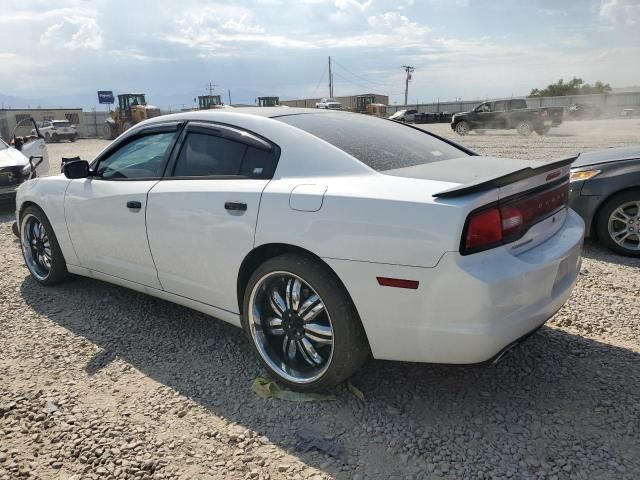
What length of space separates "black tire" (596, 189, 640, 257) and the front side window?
167 inches

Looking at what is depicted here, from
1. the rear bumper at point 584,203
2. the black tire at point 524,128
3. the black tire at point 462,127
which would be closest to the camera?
the rear bumper at point 584,203

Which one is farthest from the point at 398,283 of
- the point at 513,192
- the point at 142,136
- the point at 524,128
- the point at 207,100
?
the point at 207,100

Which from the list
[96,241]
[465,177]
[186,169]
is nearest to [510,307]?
[465,177]

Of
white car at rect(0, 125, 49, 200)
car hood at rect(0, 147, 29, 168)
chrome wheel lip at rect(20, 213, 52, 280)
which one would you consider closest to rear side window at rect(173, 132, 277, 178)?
chrome wheel lip at rect(20, 213, 52, 280)

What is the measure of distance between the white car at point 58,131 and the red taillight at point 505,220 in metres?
40.5

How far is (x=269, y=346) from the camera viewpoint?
3008 millimetres

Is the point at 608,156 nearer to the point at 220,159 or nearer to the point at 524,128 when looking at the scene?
the point at 220,159

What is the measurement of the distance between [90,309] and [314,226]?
2533mm

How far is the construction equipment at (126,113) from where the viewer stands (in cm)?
3378

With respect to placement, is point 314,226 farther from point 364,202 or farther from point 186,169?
point 186,169

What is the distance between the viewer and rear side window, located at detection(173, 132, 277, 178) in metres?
2.98

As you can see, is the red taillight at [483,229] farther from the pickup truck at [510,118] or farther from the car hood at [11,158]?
the pickup truck at [510,118]

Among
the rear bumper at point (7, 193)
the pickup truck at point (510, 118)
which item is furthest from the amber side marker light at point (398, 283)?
the pickup truck at point (510, 118)

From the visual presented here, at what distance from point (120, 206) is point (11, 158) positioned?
21.2 ft
